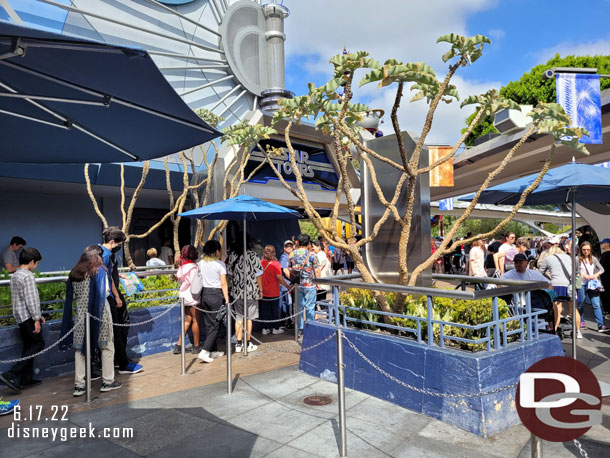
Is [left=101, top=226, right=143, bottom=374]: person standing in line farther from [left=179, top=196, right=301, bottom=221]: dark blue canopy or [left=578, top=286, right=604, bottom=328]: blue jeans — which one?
[left=578, top=286, right=604, bottom=328]: blue jeans

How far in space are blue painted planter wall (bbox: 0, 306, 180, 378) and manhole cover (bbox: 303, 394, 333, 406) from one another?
Result: 144 inches

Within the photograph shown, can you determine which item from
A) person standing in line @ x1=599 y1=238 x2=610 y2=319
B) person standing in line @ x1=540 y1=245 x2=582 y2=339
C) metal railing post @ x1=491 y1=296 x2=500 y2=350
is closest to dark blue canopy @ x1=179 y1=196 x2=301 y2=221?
metal railing post @ x1=491 y1=296 x2=500 y2=350

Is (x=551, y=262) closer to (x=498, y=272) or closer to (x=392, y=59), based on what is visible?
(x=498, y=272)

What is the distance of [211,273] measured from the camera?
7.24m

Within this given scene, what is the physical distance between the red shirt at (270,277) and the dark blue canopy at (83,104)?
4.46 m

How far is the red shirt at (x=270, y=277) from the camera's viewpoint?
8.73 metres

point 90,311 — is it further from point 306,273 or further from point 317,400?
point 306,273

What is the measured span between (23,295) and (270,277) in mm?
4332

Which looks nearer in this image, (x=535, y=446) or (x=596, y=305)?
(x=535, y=446)

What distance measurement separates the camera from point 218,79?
16.9 meters

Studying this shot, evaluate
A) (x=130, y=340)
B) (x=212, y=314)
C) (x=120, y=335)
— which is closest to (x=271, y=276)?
(x=212, y=314)

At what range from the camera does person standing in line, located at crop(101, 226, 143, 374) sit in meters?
6.18

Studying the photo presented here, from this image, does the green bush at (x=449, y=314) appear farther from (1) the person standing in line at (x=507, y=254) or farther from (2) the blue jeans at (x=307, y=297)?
(1) the person standing in line at (x=507, y=254)

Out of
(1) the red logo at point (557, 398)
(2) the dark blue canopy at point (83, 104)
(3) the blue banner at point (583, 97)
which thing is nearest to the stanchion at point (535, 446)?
(1) the red logo at point (557, 398)
